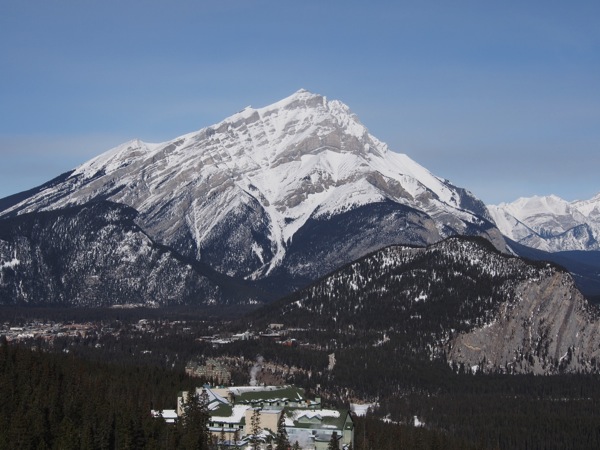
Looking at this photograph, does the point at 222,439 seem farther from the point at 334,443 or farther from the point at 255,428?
the point at 334,443

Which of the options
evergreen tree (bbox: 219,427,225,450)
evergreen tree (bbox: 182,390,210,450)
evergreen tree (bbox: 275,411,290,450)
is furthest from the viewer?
evergreen tree (bbox: 219,427,225,450)

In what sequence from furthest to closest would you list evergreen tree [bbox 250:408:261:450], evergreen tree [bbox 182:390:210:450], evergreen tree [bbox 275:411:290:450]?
evergreen tree [bbox 250:408:261:450] < evergreen tree [bbox 275:411:290:450] < evergreen tree [bbox 182:390:210:450]

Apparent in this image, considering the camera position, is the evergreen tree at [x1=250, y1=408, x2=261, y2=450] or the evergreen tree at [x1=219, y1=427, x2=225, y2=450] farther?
the evergreen tree at [x1=219, y1=427, x2=225, y2=450]

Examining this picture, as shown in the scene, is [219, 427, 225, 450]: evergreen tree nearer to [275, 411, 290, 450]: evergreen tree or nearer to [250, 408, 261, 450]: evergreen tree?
[250, 408, 261, 450]: evergreen tree

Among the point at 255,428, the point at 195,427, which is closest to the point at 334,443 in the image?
the point at 255,428

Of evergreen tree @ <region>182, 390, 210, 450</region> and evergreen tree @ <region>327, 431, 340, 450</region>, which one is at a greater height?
evergreen tree @ <region>182, 390, 210, 450</region>

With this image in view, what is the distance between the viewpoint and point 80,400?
199 m

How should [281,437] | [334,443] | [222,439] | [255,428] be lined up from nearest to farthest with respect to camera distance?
[334,443], [281,437], [222,439], [255,428]

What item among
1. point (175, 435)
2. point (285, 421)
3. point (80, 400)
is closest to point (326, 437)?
point (285, 421)

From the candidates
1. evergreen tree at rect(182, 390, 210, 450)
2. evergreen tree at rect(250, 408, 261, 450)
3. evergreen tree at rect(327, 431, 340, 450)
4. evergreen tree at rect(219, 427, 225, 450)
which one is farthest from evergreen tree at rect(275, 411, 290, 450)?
evergreen tree at rect(182, 390, 210, 450)

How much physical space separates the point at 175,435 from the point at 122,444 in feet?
31.4

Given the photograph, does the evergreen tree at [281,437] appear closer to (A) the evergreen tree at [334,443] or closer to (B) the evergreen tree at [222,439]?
(A) the evergreen tree at [334,443]

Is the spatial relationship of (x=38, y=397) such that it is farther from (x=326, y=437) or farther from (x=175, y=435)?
(x=326, y=437)

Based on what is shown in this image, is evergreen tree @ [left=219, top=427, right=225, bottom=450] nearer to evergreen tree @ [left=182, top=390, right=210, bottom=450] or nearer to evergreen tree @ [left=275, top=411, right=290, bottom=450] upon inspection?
evergreen tree @ [left=182, top=390, right=210, bottom=450]
